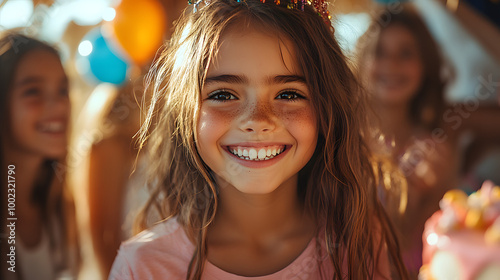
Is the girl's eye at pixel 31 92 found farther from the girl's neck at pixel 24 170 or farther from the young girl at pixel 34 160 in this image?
the girl's neck at pixel 24 170

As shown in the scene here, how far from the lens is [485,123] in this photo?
1.80m

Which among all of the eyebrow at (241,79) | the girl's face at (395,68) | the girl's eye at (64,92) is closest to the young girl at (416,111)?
the girl's face at (395,68)

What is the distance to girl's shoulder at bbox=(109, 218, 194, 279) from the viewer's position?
100 centimetres

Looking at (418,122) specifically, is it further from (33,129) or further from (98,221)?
(33,129)

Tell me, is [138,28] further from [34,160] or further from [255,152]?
[255,152]

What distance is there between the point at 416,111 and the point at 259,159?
1117 millimetres

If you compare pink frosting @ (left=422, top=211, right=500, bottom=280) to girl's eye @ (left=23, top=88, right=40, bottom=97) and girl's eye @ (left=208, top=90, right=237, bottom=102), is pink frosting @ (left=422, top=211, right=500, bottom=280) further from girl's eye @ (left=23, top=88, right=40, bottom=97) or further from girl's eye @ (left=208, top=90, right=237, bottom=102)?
girl's eye @ (left=23, top=88, right=40, bottom=97)

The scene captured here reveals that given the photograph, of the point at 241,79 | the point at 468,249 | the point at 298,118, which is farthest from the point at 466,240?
the point at 241,79

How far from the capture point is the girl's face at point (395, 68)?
183 centimetres

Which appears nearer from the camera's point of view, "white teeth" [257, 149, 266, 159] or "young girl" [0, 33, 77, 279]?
"white teeth" [257, 149, 266, 159]

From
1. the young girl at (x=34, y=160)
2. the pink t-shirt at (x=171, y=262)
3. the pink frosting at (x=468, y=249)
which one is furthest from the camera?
the young girl at (x=34, y=160)

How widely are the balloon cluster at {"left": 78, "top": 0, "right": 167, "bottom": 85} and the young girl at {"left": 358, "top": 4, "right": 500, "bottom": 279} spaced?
776mm

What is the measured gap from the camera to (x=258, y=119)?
900 mm

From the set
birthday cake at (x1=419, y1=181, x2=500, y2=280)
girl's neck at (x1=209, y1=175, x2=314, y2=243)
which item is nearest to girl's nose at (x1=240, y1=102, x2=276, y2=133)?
girl's neck at (x1=209, y1=175, x2=314, y2=243)
